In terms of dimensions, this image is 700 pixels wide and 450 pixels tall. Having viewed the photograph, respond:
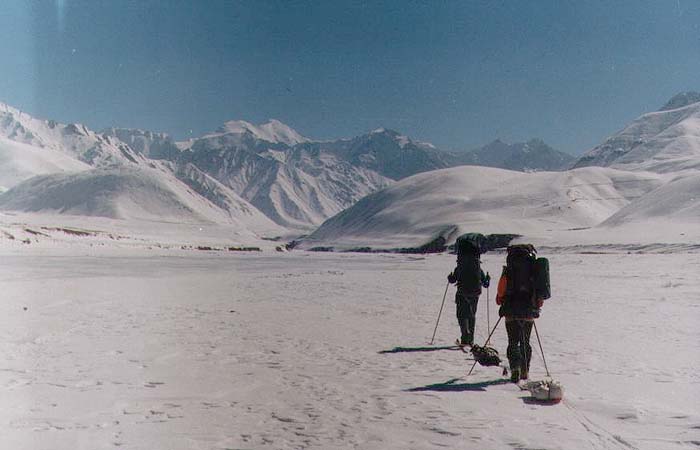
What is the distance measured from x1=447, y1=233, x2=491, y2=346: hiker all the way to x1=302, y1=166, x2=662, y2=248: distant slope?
106m

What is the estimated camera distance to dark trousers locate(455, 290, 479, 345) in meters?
11.7

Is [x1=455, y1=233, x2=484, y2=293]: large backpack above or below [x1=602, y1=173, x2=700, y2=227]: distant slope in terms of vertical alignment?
below

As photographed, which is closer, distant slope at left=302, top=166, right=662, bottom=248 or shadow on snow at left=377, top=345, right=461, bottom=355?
shadow on snow at left=377, top=345, right=461, bottom=355

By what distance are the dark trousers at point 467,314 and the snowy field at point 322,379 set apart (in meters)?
0.68

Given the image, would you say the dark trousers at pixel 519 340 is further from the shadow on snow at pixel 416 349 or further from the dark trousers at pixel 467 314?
the shadow on snow at pixel 416 349

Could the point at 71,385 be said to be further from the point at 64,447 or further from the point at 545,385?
the point at 545,385

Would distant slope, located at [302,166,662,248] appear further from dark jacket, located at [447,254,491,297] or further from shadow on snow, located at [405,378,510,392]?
shadow on snow, located at [405,378,510,392]

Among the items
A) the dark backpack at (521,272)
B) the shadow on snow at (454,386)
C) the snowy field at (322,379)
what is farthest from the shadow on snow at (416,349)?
the dark backpack at (521,272)

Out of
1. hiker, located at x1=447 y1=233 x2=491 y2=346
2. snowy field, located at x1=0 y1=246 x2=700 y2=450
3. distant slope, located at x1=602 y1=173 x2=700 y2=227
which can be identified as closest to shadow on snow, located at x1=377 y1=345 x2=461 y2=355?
snowy field, located at x1=0 y1=246 x2=700 y2=450

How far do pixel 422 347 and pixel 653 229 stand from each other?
72641 millimetres

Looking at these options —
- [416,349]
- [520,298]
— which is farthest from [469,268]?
[520,298]

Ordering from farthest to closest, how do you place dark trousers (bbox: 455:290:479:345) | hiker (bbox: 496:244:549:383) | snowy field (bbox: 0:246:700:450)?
dark trousers (bbox: 455:290:479:345), hiker (bbox: 496:244:549:383), snowy field (bbox: 0:246:700:450)

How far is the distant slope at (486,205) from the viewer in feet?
445

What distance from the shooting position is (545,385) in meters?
7.60
